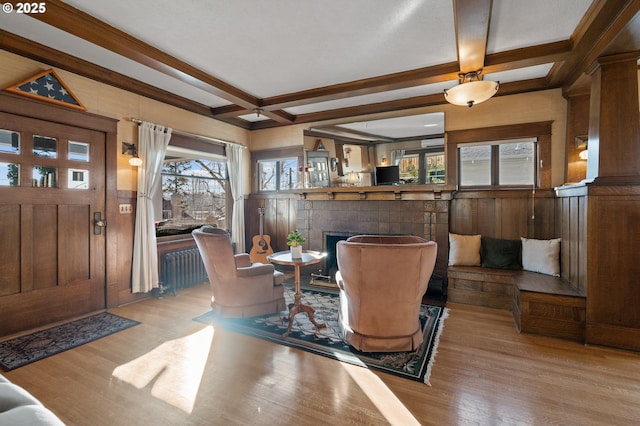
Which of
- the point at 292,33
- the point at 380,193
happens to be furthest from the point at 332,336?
the point at 292,33

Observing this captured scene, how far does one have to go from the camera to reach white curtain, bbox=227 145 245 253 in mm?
5551

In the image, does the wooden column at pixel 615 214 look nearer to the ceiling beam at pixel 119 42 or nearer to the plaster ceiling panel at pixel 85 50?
the ceiling beam at pixel 119 42

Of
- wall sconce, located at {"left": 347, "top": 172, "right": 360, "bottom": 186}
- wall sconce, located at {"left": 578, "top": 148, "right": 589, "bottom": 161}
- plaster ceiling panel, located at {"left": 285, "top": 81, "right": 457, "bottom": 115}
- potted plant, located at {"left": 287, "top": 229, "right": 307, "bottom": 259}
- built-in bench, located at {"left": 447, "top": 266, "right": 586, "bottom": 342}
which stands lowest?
built-in bench, located at {"left": 447, "top": 266, "right": 586, "bottom": 342}

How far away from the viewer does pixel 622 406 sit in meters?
1.94

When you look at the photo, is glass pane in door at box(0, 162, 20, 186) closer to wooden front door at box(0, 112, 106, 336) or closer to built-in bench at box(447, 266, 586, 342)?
wooden front door at box(0, 112, 106, 336)

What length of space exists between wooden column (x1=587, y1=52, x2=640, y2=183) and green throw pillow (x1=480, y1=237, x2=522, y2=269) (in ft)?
Answer: 4.54

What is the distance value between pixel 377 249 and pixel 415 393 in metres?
1.04

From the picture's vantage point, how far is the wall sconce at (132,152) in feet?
12.9

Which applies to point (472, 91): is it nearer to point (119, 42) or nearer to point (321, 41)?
point (321, 41)

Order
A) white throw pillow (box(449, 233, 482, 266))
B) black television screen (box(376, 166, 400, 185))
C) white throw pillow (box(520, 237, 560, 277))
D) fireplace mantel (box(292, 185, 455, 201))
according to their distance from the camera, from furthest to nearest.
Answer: black television screen (box(376, 166, 400, 185)) → fireplace mantel (box(292, 185, 455, 201)) → white throw pillow (box(449, 233, 482, 266)) → white throw pillow (box(520, 237, 560, 277))

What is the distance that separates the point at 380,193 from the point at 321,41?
2.43 m

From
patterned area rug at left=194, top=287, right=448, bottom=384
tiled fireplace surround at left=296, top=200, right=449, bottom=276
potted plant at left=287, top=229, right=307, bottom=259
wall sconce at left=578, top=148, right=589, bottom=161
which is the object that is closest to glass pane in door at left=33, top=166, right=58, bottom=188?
patterned area rug at left=194, top=287, right=448, bottom=384

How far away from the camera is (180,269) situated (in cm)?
446

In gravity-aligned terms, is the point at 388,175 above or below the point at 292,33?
below
